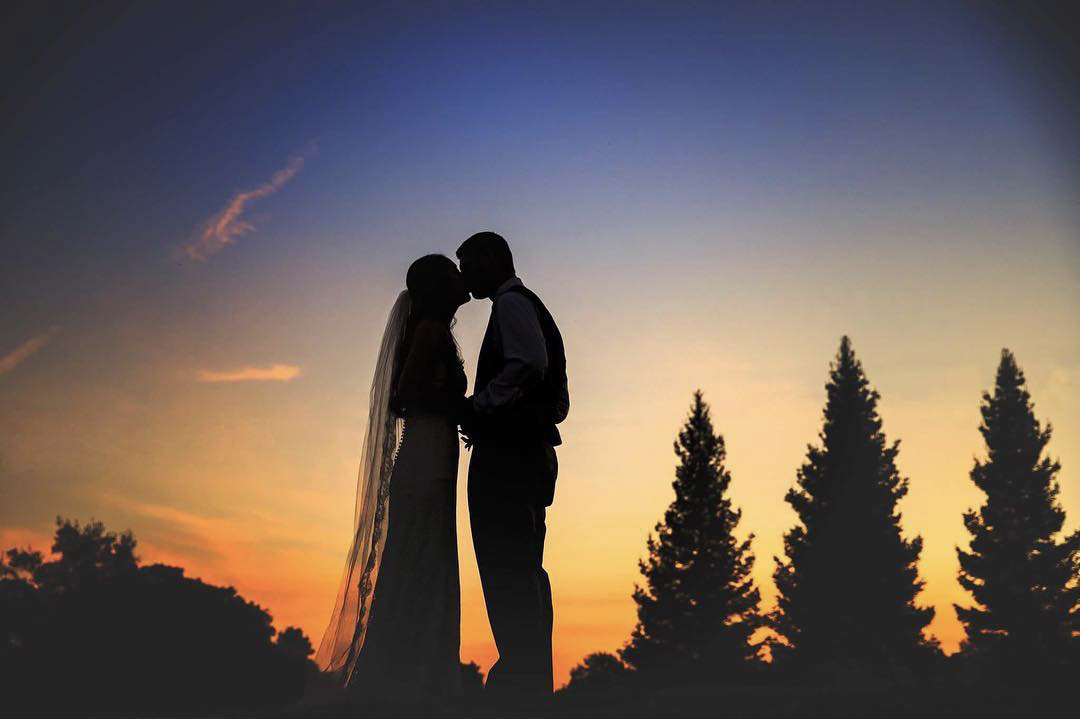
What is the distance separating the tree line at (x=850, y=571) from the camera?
3791 centimetres

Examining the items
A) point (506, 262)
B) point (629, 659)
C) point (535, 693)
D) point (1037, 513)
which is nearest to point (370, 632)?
point (535, 693)

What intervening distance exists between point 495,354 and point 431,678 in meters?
2.42

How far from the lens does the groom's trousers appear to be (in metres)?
6.70

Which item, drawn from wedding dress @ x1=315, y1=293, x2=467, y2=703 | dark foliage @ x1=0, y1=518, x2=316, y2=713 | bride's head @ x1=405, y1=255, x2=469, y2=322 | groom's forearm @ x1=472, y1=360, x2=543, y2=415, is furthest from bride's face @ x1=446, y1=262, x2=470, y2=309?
dark foliage @ x1=0, y1=518, x2=316, y2=713

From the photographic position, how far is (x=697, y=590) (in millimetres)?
38719

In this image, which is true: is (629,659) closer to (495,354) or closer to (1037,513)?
(1037,513)

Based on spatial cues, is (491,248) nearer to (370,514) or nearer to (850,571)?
(370,514)

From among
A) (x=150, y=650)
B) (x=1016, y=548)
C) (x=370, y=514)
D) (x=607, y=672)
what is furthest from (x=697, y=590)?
(x=370, y=514)

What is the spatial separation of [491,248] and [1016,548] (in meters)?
41.5

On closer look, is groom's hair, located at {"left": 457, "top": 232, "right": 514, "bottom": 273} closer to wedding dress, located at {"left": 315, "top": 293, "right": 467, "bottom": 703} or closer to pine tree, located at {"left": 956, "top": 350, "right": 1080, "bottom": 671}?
wedding dress, located at {"left": 315, "top": 293, "right": 467, "bottom": 703}

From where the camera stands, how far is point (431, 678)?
7.12m

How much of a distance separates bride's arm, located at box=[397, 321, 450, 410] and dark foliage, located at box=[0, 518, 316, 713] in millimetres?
22265

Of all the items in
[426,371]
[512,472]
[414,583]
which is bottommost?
[414,583]

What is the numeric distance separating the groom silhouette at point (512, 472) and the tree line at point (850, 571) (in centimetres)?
3079
